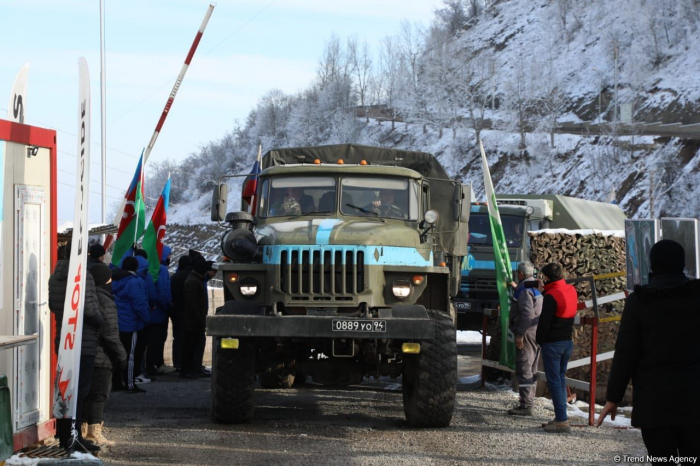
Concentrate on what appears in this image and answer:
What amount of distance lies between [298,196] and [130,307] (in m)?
3.06

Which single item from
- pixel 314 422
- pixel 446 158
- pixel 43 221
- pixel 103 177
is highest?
pixel 446 158

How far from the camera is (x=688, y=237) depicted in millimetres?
8727

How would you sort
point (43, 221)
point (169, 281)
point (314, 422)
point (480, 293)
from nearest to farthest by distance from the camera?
point (43, 221) < point (314, 422) < point (169, 281) < point (480, 293)

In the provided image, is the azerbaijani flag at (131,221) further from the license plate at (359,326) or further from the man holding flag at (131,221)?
the license plate at (359,326)

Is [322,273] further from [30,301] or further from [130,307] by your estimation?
[130,307]

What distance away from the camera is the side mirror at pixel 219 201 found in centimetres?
1048

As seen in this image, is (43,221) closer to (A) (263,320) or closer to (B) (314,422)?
(A) (263,320)

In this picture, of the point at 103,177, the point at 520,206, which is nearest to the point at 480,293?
the point at 520,206

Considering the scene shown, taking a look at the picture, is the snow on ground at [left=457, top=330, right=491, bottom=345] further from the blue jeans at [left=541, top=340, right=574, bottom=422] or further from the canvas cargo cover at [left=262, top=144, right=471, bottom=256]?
the blue jeans at [left=541, top=340, right=574, bottom=422]

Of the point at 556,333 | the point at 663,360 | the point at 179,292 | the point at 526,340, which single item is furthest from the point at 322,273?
the point at 179,292

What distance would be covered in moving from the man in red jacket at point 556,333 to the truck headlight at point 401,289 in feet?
4.53

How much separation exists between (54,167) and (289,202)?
9.41 ft

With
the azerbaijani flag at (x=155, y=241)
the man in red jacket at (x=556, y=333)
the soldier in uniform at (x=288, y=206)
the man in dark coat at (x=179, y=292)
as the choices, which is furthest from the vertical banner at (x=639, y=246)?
the azerbaijani flag at (x=155, y=241)

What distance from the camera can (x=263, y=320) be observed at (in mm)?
9023
